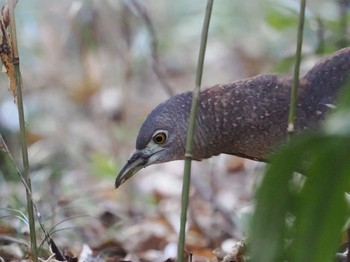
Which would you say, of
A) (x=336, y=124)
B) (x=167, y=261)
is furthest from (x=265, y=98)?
(x=336, y=124)

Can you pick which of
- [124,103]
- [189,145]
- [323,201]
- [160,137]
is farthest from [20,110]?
[124,103]

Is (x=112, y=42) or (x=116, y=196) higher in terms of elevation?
(x=112, y=42)

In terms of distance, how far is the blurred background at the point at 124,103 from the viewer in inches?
125

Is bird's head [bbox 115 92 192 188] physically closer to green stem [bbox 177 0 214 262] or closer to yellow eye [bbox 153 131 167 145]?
yellow eye [bbox 153 131 167 145]

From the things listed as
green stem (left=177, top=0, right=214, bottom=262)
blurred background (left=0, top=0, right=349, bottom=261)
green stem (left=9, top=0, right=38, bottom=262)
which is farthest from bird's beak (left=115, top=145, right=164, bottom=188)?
green stem (left=177, top=0, right=214, bottom=262)

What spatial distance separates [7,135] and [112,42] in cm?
82

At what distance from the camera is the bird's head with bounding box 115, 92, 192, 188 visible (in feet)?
7.33

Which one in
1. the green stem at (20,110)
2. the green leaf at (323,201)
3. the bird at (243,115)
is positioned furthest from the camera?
the bird at (243,115)

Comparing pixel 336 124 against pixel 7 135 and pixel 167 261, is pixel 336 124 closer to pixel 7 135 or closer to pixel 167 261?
pixel 167 261

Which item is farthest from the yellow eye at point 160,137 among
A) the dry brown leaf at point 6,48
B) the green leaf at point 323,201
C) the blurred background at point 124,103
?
the green leaf at point 323,201

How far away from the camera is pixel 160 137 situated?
225 cm

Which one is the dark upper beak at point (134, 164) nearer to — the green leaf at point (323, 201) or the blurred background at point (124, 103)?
the blurred background at point (124, 103)

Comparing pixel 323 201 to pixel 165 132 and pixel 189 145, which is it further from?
pixel 165 132

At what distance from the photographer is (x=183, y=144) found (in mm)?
2234
